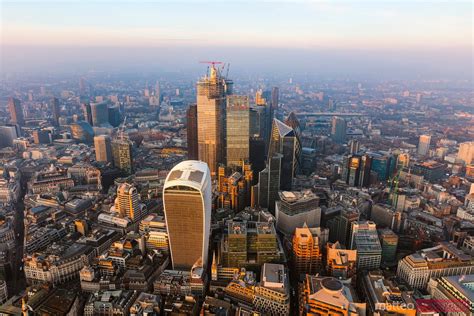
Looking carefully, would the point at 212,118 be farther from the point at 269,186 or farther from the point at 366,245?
the point at 366,245

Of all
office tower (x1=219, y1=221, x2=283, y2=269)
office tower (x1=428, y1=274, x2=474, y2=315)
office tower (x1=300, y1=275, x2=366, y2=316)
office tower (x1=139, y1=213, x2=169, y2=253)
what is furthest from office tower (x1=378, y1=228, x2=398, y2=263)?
office tower (x1=139, y1=213, x2=169, y2=253)

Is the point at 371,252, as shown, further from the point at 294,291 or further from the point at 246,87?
the point at 246,87

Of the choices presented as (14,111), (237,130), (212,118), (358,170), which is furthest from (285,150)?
(14,111)

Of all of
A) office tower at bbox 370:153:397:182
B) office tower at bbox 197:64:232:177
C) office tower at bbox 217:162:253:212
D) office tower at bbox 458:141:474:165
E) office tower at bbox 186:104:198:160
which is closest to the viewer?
office tower at bbox 217:162:253:212

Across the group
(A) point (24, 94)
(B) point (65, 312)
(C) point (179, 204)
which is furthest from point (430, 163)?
(A) point (24, 94)

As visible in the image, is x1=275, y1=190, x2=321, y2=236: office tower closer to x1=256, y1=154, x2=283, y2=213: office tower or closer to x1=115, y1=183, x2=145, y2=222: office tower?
x1=256, y1=154, x2=283, y2=213: office tower

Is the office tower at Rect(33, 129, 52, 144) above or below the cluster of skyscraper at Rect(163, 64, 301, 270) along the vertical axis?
below

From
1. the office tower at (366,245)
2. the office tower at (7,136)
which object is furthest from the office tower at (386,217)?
the office tower at (7,136)

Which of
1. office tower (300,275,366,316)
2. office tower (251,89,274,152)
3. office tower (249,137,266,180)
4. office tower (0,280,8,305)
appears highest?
office tower (251,89,274,152)
